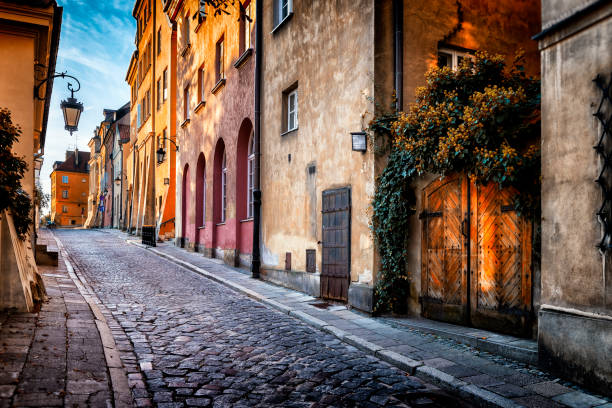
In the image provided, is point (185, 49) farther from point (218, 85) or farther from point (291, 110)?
point (291, 110)

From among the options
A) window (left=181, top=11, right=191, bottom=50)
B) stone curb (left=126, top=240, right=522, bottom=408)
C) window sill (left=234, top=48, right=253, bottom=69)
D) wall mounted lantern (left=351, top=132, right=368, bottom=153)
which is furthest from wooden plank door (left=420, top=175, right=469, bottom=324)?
window (left=181, top=11, right=191, bottom=50)

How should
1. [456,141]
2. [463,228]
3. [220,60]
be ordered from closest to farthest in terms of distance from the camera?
[456,141]
[463,228]
[220,60]

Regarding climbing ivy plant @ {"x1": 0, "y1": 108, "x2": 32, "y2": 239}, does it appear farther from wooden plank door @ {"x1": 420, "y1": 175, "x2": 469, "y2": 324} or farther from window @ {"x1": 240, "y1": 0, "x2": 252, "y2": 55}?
window @ {"x1": 240, "y1": 0, "x2": 252, "y2": 55}

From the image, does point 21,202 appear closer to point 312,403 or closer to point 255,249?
point 312,403

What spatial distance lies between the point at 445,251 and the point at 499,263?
107 centimetres

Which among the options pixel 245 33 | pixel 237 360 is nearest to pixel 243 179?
pixel 245 33

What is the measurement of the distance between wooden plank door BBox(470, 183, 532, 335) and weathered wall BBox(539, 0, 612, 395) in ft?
2.76

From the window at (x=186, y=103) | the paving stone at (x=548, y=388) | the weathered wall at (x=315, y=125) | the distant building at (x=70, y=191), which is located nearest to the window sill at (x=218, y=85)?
the weathered wall at (x=315, y=125)

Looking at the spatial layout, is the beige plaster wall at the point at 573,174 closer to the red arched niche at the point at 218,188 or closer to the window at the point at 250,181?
the window at the point at 250,181

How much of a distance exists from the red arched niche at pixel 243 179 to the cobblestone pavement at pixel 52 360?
750 cm

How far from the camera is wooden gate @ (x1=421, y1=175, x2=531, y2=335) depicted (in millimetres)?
6243

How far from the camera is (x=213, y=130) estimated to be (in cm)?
1772

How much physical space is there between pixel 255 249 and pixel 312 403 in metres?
8.84

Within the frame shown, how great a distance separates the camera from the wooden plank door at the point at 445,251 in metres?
7.15
